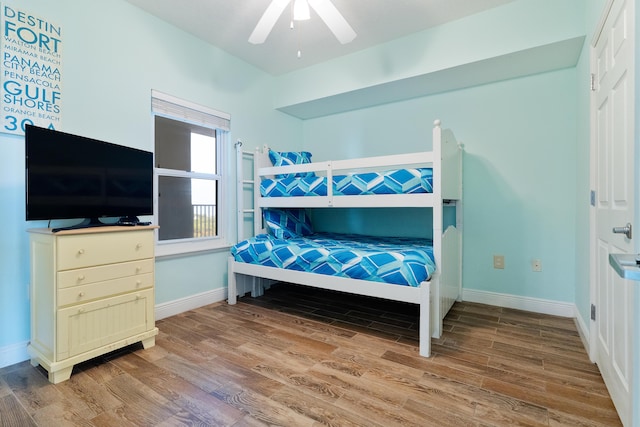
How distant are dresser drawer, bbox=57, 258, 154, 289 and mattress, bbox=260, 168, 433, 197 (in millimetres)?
1249

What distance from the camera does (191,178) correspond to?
110 inches

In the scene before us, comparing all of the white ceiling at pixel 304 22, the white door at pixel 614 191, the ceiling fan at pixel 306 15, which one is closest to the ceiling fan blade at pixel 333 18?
the ceiling fan at pixel 306 15

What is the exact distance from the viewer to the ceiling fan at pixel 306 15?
67.9 inches

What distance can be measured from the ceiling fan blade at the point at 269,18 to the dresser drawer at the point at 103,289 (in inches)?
66.6

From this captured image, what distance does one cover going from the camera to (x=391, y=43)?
8.96 feet

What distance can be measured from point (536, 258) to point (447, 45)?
1905 millimetres

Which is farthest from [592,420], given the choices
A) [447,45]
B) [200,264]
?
[200,264]

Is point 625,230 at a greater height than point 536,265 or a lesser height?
greater

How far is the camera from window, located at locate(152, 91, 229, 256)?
267 cm

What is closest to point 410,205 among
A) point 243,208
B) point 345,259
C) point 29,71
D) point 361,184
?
point 361,184

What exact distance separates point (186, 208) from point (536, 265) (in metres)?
3.30

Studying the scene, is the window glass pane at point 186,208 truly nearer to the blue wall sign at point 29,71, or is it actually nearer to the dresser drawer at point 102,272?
the dresser drawer at point 102,272

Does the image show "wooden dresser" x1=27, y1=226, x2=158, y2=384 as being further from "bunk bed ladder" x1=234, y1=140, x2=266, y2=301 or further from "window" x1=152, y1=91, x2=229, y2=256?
"bunk bed ladder" x1=234, y1=140, x2=266, y2=301

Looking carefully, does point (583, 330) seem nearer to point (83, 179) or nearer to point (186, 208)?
point (83, 179)
